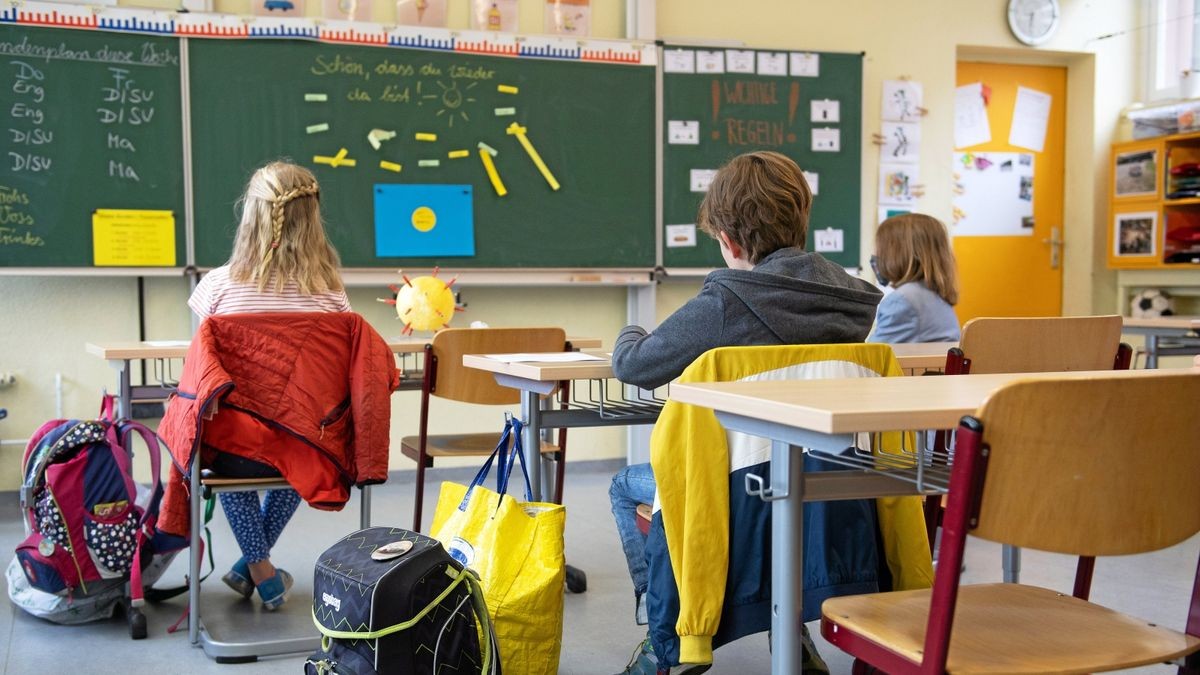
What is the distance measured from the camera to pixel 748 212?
197 centimetres

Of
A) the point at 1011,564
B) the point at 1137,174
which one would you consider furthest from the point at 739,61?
the point at 1011,564

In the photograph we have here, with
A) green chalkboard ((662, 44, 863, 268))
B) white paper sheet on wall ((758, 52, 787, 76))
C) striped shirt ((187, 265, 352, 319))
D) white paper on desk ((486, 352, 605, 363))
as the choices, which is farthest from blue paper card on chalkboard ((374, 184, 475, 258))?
white paper on desk ((486, 352, 605, 363))

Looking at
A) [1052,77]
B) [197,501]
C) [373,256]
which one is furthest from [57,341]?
[1052,77]

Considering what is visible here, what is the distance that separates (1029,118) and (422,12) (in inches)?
124

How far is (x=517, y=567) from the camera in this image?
2008 millimetres

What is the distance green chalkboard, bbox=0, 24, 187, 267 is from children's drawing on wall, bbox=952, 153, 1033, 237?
12.0 feet

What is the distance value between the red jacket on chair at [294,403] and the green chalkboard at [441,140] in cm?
201

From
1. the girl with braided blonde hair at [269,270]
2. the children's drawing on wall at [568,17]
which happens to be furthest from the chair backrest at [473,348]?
the children's drawing on wall at [568,17]

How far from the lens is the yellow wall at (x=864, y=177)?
4262 millimetres

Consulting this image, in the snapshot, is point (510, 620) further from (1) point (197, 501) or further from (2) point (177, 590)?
(2) point (177, 590)

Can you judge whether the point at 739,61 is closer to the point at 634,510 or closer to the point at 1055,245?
the point at 1055,245

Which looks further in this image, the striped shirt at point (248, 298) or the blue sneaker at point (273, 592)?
the blue sneaker at point (273, 592)

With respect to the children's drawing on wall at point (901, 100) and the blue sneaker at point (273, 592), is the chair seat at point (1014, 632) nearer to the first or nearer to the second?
the blue sneaker at point (273, 592)

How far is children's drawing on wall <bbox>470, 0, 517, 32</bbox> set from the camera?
184 inches
